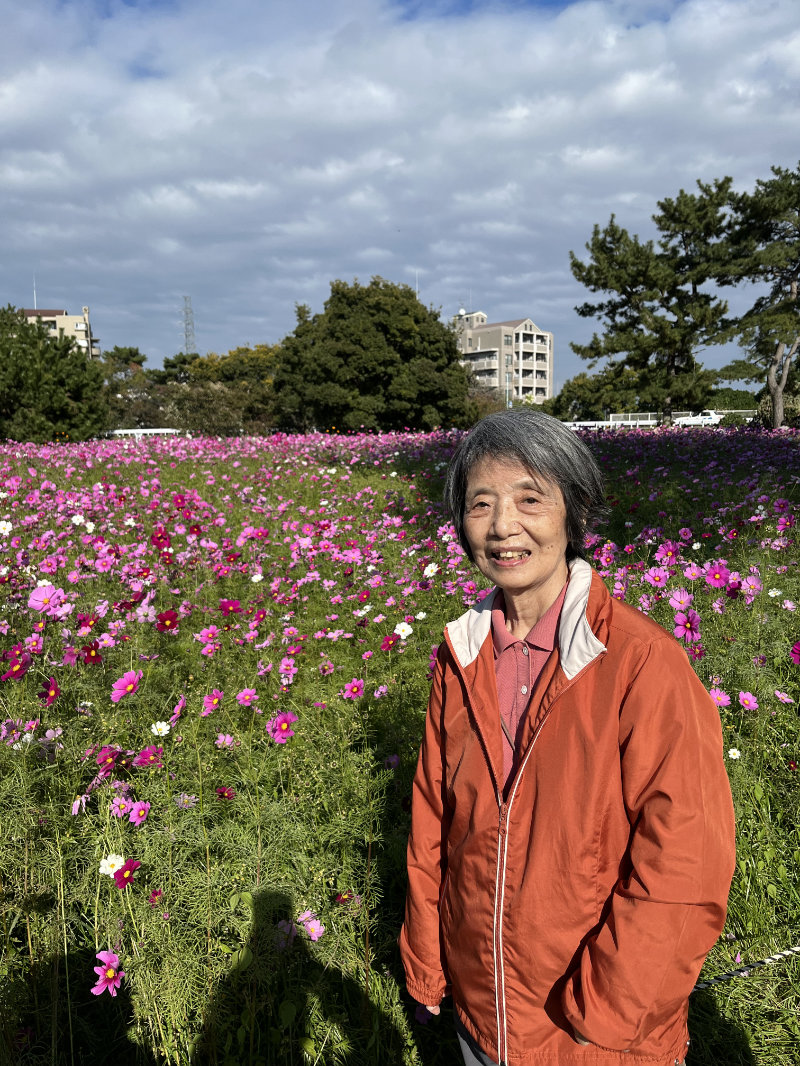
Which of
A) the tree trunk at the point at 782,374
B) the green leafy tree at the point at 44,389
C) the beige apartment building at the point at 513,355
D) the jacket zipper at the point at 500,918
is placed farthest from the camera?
the beige apartment building at the point at 513,355

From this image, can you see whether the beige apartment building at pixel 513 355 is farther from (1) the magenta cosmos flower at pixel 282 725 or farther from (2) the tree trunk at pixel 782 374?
(1) the magenta cosmos flower at pixel 282 725

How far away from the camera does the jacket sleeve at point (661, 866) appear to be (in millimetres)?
953

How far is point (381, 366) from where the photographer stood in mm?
24672

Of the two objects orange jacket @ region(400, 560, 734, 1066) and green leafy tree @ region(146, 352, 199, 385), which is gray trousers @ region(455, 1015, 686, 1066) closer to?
orange jacket @ region(400, 560, 734, 1066)

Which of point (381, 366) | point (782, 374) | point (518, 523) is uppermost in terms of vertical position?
point (381, 366)

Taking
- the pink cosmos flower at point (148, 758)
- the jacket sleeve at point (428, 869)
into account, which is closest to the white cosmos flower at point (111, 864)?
the pink cosmos flower at point (148, 758)

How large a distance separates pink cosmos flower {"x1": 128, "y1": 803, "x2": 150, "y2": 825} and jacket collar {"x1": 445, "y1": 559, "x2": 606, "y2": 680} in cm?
115

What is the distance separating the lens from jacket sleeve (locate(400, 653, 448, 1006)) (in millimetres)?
1296

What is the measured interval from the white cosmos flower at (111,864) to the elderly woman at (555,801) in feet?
2.63

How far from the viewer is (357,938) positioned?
185 centimetres

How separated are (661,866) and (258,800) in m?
1.47

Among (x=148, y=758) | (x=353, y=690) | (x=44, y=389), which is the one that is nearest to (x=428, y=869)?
(x=148, y=758)

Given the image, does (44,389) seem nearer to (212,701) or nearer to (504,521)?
(212,701)

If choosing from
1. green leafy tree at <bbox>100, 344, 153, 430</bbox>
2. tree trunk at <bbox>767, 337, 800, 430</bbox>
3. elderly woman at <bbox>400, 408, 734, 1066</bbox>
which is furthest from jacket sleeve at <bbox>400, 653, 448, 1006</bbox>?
green leafy tree at <bbox>100, 344, 153, 430</bbox>
